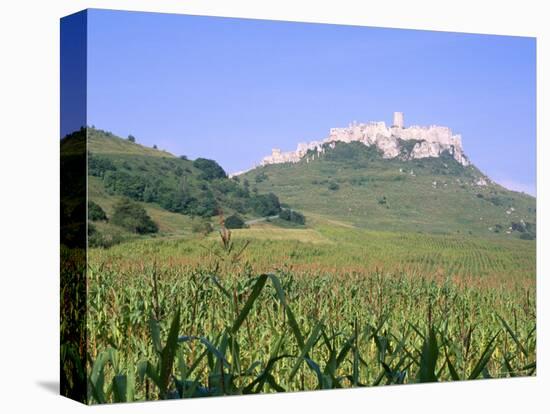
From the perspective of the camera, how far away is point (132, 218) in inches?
317

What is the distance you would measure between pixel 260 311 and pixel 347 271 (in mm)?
859

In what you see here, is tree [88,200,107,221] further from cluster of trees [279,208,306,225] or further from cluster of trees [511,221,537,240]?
cluster of trees [511,221,537,240]

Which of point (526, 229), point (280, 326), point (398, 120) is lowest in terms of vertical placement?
point (280, 326)

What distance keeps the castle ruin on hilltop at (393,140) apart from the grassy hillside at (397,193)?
61 mm

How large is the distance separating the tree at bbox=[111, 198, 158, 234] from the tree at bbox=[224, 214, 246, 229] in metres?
0.60

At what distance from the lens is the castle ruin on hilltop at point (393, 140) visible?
29.1 feet

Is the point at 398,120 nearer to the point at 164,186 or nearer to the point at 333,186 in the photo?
the point at 333,186


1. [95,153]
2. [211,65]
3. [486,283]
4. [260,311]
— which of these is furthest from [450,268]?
[95,153]

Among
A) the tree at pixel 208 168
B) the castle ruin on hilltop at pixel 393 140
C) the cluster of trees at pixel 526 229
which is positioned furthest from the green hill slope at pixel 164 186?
→ the cluster of trees at pixel 526 229

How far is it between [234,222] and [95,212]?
1.18 meters

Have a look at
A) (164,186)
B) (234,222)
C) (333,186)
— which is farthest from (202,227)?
(333,186)

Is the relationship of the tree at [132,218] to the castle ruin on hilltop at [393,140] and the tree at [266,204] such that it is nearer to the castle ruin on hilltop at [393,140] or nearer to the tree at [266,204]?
the tree at [266,204]

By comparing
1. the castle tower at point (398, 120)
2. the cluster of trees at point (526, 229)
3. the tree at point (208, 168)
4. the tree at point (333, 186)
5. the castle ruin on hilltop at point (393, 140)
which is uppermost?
the castle tower at point (398, 120)

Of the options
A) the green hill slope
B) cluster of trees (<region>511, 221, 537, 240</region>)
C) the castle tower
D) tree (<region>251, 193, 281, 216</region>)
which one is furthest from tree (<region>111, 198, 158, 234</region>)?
Result: cluster of trees (<region>511, 221, 537, 240</region>)
